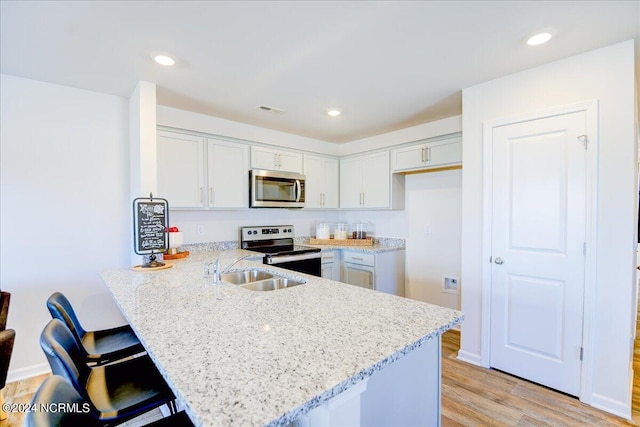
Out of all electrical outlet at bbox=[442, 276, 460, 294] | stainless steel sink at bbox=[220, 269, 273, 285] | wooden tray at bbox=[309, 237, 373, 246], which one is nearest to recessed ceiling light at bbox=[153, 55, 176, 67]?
stainless steel sink at bbox=[220, 269, 273, 285]

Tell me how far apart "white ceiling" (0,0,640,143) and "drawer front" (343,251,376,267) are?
1.78 metres

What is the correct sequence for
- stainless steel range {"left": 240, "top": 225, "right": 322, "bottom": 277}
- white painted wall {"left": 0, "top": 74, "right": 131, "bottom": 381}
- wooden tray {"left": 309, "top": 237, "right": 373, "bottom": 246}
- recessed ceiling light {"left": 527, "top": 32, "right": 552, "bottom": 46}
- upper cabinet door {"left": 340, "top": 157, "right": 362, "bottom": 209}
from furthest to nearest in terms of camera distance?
upper cabinet door {"left": 340, "top": 157, "right": 362, "bottom": 209} → wooden tray {"left": 309, "top": 237, "right": 373, "bottom": 246} → stainless steel range {"left": 240, "top": 225, "right": 322, "bottom": 277} → white painted wall {"left": 0, "top": 74, "right": 131, "bottom": 381} → recessed ceiling light {"left": 527, "top": 32, "right": 552, "bottom": 46}

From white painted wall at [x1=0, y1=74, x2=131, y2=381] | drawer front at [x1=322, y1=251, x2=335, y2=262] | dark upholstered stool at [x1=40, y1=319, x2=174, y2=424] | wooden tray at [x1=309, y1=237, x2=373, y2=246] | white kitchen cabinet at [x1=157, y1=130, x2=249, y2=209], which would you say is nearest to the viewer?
dark upholstered stool at [x1=40, y1=319, x2=174, y2=424]

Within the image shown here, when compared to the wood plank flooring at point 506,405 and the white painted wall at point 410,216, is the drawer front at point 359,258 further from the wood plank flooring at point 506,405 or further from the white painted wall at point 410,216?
the wood plank flooring at point 506,405

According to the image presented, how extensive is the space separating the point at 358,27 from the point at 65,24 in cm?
166

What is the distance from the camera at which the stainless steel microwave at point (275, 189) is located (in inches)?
138

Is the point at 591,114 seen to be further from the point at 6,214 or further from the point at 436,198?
the point at 6,214

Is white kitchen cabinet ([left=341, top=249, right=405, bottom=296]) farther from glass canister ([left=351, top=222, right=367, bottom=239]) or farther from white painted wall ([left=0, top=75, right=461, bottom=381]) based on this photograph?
white painted wall ([left=0, top=75, right=461, bottom=381])

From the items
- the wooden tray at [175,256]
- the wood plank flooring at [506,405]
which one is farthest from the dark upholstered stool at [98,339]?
the wood plank flooring at [506,405]

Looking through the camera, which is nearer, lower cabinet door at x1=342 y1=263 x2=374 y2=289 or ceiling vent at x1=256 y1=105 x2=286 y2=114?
ceiling vent at x1=256 y1=105 x2=286 y2=114

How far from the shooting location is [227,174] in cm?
335

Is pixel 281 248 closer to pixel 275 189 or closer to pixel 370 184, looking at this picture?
pixel 275 189

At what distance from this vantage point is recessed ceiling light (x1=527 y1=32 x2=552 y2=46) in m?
1.82

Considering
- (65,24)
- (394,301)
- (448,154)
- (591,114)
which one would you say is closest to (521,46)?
(591,114)
